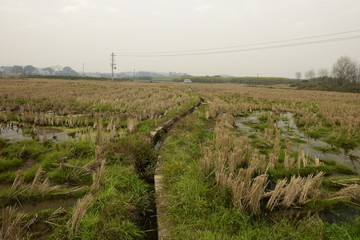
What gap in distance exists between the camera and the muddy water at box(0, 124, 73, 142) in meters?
7.80

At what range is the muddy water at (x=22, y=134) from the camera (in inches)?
307

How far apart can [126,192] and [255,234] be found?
9.30 ft

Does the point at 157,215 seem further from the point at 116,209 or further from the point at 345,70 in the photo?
the point at 345,70

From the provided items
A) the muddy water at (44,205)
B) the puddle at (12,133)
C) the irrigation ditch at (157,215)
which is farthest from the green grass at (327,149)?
the puddle at (12,133)

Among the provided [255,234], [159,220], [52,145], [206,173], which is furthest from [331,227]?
[52,145]

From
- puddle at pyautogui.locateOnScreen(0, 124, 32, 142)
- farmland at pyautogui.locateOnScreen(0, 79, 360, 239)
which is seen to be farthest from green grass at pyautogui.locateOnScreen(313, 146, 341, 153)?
puddle at pyautogui.locateOnScreen(0, 124, 32, 142)

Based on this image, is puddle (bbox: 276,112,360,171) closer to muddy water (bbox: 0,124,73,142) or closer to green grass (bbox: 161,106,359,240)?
green grass (bbox: 161,106,359,240)

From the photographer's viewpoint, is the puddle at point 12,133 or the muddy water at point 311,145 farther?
the puddle at point 12,133

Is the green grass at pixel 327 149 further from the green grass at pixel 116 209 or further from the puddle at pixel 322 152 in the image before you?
the green grass at pixel 116 209

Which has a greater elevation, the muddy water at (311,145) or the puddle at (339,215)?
the muddy water at (311,145)

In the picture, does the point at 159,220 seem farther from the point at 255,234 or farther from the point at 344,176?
the point at 344,176

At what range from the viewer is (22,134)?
8.27 metres

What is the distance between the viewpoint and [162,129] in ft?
31.1

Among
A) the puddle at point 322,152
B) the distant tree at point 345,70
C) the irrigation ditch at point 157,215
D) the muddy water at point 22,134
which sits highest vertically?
the distant tree at point 345,70
